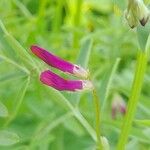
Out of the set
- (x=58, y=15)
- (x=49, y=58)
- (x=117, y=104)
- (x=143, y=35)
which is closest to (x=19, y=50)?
(x=49, y=58)

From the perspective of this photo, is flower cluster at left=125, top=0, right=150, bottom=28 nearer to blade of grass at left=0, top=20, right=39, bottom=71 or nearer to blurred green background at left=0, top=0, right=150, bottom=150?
blurred green background at left=0, top=0, right=150, bottom=150

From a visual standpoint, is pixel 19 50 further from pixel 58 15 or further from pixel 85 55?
pixel 58 15

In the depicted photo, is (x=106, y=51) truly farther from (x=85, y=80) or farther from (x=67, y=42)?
(x=85, y=80)

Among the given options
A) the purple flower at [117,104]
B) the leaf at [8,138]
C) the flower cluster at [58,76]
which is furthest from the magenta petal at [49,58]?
the purple flower at [117,104]

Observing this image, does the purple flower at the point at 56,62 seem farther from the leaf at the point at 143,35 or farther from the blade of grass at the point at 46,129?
the blade of grass at the point at 46,129

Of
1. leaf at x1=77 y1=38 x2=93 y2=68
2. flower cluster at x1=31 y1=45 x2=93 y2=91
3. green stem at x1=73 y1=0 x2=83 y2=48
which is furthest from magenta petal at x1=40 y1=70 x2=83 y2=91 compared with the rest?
green stem at x1=73 y1=0 x2=83 y2=48

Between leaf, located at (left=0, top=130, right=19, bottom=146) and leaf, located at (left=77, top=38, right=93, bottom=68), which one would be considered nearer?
leaf, located at (left=0, top=130, right=19, bottom=146)
